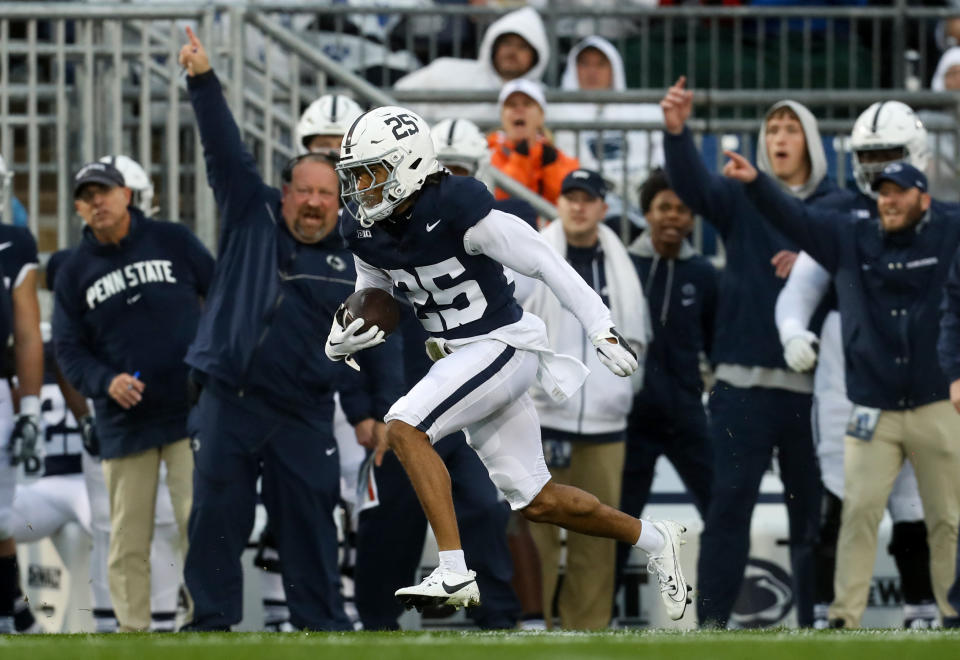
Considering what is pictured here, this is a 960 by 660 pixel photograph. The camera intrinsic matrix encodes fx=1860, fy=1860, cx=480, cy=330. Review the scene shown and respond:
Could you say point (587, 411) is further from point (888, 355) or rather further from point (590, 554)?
point (888, 355)

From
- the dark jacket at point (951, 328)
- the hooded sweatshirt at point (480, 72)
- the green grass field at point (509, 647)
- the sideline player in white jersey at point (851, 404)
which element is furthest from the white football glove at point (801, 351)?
the hooded sweatshirt at point (480, 72)

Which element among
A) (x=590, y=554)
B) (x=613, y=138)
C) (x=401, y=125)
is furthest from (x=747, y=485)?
(x=613, y=138)

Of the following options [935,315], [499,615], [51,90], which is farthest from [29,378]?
[935,315]

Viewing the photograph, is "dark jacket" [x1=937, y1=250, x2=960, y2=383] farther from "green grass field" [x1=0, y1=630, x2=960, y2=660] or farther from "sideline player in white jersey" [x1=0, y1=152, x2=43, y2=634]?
"sideline player in white jersey" [x1=0, y1=152, x2=43, y2=634]

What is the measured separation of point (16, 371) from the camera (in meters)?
8.30

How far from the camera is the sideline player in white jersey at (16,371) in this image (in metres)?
8.09

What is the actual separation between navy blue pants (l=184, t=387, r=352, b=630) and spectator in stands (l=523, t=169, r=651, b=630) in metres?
1.29

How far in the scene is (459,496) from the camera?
7559 millimetres

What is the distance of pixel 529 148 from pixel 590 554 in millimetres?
2225

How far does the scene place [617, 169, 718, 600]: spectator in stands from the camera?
842 centimetres

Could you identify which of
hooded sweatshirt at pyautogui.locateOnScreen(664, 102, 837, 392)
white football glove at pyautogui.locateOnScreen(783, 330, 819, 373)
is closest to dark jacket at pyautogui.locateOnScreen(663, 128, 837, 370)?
hooded sweatshirt at pyautogui.locateOnScreen(664, 102, 837, 392)

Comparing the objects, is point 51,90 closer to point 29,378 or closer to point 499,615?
point 29,378

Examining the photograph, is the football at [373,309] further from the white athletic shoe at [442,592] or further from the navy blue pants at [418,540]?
the navy blue pants at [418,540]

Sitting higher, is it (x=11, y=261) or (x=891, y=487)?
(x=11, y=261)
